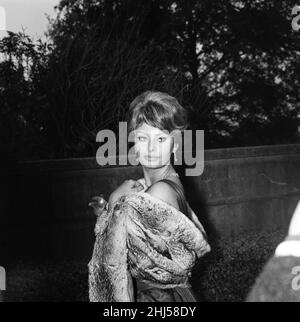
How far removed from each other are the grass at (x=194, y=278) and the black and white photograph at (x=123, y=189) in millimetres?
12

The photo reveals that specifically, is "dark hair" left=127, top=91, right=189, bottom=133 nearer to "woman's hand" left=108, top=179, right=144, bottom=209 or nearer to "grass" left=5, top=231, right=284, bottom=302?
"woman's hand" left=108, top=179, right=144, bottom=209

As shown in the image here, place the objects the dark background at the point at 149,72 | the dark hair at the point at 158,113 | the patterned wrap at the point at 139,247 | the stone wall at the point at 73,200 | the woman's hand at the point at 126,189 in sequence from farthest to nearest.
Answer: the dark background at the point at 149,72, the stone wall at the point at 73,200, the woman's hand at the point at 126,189, the dark hair at the point at 158,113, the patterned wrap at the point at 139,247

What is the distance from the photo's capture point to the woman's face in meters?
1.90

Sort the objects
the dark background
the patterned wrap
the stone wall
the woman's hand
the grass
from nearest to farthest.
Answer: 1. the patterned wrap
2. the woman's hand
3. the grass
4. the stone wall
5. the dark background

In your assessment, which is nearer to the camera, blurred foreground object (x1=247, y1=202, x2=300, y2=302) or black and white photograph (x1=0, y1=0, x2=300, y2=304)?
black and white photograph (x1=0, y1=0, x2=300, y2=304)

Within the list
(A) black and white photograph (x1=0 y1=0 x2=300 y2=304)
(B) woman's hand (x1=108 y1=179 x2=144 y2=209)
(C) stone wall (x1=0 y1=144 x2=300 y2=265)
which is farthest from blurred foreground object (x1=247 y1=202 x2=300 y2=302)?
(B) woman's hand (x1=108 y1=179 x2=144 y2=209)

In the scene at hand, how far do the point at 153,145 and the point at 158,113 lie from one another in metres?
0.11

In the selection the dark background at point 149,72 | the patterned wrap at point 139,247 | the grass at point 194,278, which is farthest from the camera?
the dark background at point 149,72

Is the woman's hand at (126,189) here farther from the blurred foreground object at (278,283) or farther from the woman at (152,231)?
the blurred foreground object at (278,283)

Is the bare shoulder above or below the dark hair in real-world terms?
below

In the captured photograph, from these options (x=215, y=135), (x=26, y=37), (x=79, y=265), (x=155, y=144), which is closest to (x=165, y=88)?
(x=26, y=37)

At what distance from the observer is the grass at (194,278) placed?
13.4 feet

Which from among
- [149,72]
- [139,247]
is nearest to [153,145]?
[139,247]

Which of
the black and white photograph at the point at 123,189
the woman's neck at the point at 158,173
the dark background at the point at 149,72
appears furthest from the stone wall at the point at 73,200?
the woman's neck at the point at 158,173
